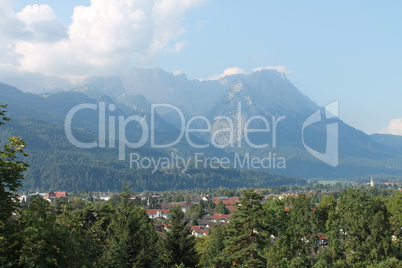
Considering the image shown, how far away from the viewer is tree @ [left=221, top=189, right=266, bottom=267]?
20.8 m

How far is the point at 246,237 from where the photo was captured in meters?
21.2

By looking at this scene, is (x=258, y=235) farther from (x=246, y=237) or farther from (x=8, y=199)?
(x=8, y=199)

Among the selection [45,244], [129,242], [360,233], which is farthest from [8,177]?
[360,233]

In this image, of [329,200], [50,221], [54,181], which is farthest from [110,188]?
[50,221]

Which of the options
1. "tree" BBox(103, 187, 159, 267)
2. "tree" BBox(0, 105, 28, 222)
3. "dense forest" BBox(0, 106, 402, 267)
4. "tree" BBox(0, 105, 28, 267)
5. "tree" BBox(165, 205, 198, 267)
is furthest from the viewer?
"tree" BBox(165, 205, 198, 267)

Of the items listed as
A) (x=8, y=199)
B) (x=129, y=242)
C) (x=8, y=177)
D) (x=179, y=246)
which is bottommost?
(x=179, y=246)

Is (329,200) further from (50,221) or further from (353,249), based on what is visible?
(50,221)

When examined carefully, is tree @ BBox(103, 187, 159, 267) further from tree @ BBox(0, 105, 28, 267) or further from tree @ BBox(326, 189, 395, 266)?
tree @ BBox(0, 105, 28, 267)

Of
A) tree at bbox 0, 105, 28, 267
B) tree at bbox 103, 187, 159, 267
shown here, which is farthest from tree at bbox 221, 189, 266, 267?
tree at bbox 0, 105, 28, 267

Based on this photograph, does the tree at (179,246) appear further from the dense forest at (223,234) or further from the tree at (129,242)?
A: the tree at (129,242)

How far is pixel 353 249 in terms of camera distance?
96.1 ft

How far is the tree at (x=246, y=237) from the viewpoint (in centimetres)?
2075

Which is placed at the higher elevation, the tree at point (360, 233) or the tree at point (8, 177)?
the tree at point (8, 177)

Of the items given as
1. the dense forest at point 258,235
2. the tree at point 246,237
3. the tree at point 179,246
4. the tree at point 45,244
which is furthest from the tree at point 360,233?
the tree at point 45,244
